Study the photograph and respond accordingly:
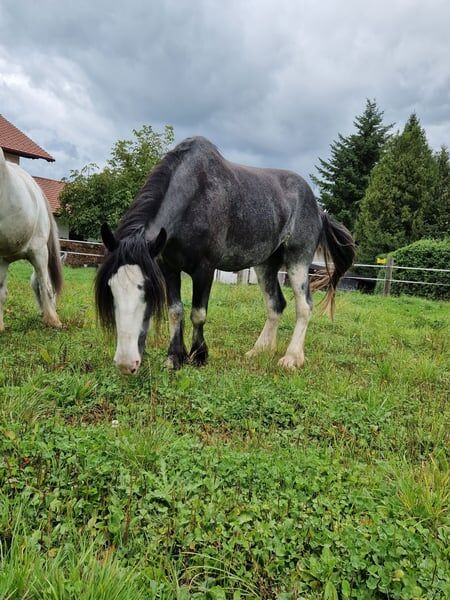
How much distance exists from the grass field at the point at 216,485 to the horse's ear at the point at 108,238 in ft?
3.34

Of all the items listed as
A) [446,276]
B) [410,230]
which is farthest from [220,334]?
[410,230]

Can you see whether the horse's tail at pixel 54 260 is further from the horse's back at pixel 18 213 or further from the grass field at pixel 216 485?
the grass field at pixel 216 485

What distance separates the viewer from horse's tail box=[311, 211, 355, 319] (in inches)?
231

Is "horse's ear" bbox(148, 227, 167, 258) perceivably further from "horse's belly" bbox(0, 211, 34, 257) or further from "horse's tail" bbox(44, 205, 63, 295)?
"horse's tail" bbox(44, 205, 63, 295)

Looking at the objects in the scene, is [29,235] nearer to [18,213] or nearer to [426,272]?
[18,213]

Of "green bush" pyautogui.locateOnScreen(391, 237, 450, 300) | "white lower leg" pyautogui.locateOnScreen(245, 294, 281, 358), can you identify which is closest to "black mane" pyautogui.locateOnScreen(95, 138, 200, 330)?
"white lower leg" pyautogui.locateOnScreen(245, 294, 281, 358)

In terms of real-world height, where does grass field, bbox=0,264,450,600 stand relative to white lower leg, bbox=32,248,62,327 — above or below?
below

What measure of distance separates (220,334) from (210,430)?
3099 mm

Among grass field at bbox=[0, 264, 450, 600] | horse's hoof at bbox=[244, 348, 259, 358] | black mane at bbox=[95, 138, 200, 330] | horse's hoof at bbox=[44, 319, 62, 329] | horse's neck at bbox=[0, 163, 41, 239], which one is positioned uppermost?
horse's neck at bbox=[0, 163, 41, 239]

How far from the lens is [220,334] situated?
19.3 feet

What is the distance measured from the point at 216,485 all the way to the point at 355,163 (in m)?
34.1

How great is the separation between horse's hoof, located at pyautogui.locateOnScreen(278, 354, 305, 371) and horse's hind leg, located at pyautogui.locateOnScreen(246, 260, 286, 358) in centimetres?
51

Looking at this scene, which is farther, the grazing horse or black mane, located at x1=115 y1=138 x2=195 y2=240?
black mane, located at x1=115 y1=138 x2=195 y2=240

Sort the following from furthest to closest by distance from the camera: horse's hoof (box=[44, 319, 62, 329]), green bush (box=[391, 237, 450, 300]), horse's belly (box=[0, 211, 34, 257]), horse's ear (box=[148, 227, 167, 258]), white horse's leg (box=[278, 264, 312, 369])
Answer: green bush (box=[391, 237, 450, 300])
horse's hoof (box=[44, 319, 62, 329])
white horse's leg (box=[278, 264, 312, 369])
horse's belly (box=[0, 211, 34, 257])
horse's ear (box=[148, 227, 167, 258])
